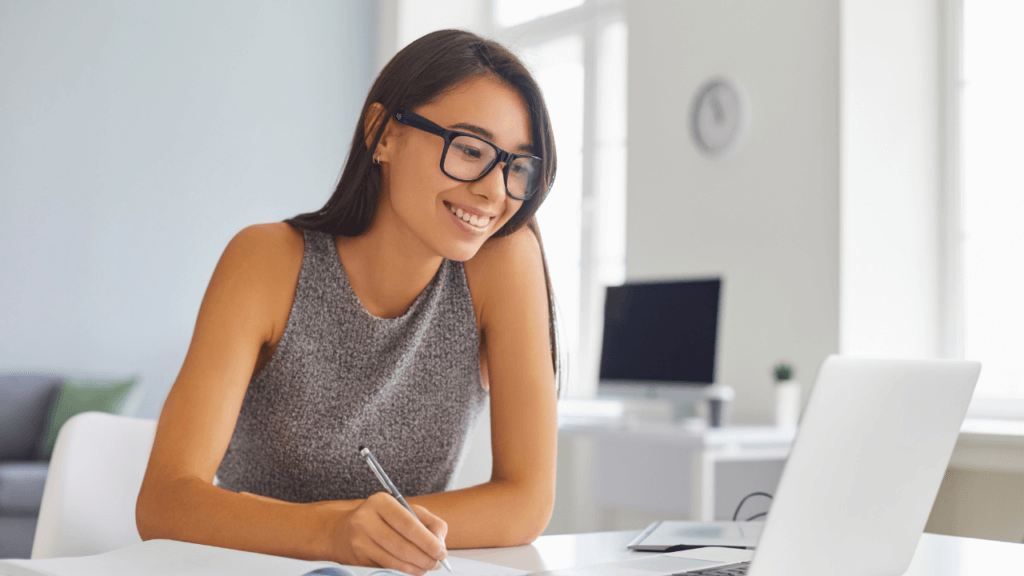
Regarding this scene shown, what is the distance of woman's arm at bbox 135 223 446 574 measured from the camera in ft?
2.39

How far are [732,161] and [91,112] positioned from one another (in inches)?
136

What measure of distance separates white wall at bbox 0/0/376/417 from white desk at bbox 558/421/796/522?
278 cm

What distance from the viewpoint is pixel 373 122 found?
1.13m

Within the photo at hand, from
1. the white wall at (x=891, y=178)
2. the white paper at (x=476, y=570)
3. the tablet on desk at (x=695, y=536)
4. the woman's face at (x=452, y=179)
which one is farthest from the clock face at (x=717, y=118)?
the white paper at (x=476, y=570)

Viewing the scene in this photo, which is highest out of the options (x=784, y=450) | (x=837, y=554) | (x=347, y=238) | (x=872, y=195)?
(x=872, y=195)

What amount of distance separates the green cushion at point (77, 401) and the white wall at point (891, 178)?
136 inches

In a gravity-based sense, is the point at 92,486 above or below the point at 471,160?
below

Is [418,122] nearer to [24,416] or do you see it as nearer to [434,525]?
[434,525]

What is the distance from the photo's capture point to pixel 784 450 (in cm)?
264

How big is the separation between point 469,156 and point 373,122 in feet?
0.52

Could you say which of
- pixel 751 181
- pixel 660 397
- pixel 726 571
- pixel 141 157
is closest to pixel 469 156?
pixel 726 571

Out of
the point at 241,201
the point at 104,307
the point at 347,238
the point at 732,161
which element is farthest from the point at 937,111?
the point at 104,307

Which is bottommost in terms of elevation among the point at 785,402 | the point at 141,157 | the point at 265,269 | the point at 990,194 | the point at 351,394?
the point at 785,402

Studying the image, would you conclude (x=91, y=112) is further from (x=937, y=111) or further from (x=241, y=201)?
(x=937, y=111)
